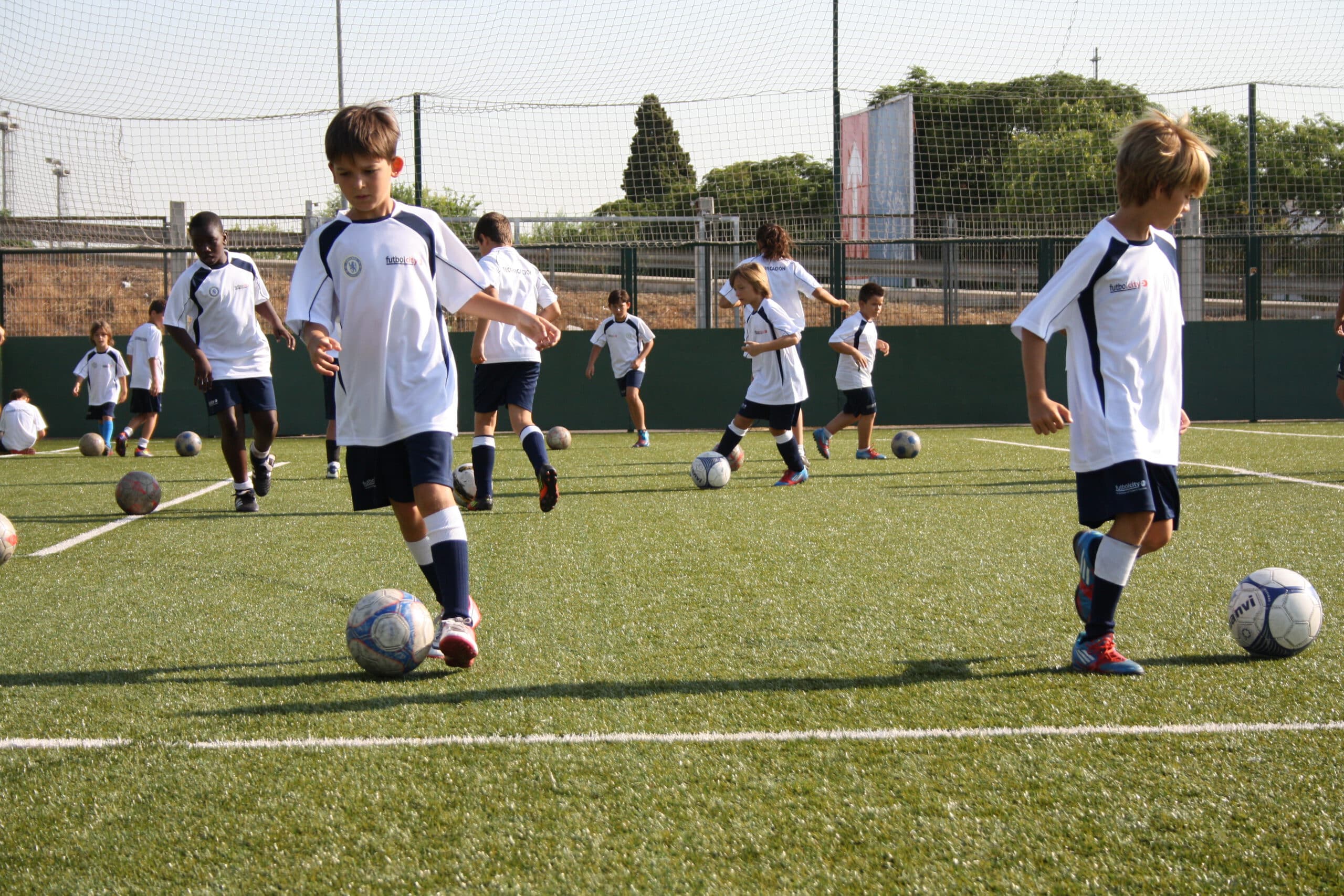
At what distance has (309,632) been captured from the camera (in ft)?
14.6

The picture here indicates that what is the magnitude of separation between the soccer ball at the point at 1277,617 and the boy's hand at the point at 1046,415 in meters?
0.85

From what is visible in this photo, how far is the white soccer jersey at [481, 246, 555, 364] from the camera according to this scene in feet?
26.3

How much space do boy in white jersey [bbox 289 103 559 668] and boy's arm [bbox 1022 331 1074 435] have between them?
1738 millimetres

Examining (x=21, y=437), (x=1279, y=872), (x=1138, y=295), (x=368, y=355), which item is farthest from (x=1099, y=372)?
(x=21, y=437)

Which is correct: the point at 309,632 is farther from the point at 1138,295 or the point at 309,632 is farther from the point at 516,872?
the point at 1138,295

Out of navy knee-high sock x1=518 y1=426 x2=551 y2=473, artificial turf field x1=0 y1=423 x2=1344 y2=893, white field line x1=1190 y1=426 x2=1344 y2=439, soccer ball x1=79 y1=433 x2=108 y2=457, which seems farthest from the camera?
soccer ball x1=79 y1=433 x2=108 y2=457

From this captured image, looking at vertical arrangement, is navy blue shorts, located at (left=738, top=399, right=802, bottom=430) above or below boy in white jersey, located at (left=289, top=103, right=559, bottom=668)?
below

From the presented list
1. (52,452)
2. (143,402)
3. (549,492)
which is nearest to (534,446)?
(549,492)

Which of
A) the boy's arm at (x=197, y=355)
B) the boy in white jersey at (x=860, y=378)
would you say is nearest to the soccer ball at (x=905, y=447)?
the boy in white jersey at (x=860, y=378)

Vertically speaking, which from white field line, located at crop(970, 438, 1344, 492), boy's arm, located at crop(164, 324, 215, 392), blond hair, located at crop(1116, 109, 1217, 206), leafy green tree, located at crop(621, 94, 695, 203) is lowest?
white field line, located at crop(970, 438, 1344, 492)

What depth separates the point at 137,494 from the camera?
812 cm

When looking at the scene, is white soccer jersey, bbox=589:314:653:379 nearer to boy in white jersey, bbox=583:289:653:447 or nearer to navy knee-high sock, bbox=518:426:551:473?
boy in white jersey, bbox=583:289:653:447

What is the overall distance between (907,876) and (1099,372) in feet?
6.78

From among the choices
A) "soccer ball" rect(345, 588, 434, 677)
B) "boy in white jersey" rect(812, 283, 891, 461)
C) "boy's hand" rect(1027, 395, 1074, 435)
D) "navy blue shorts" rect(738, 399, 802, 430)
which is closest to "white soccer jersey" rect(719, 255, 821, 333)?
"navy blue shorts" rect(738, 399, 802, 430)
